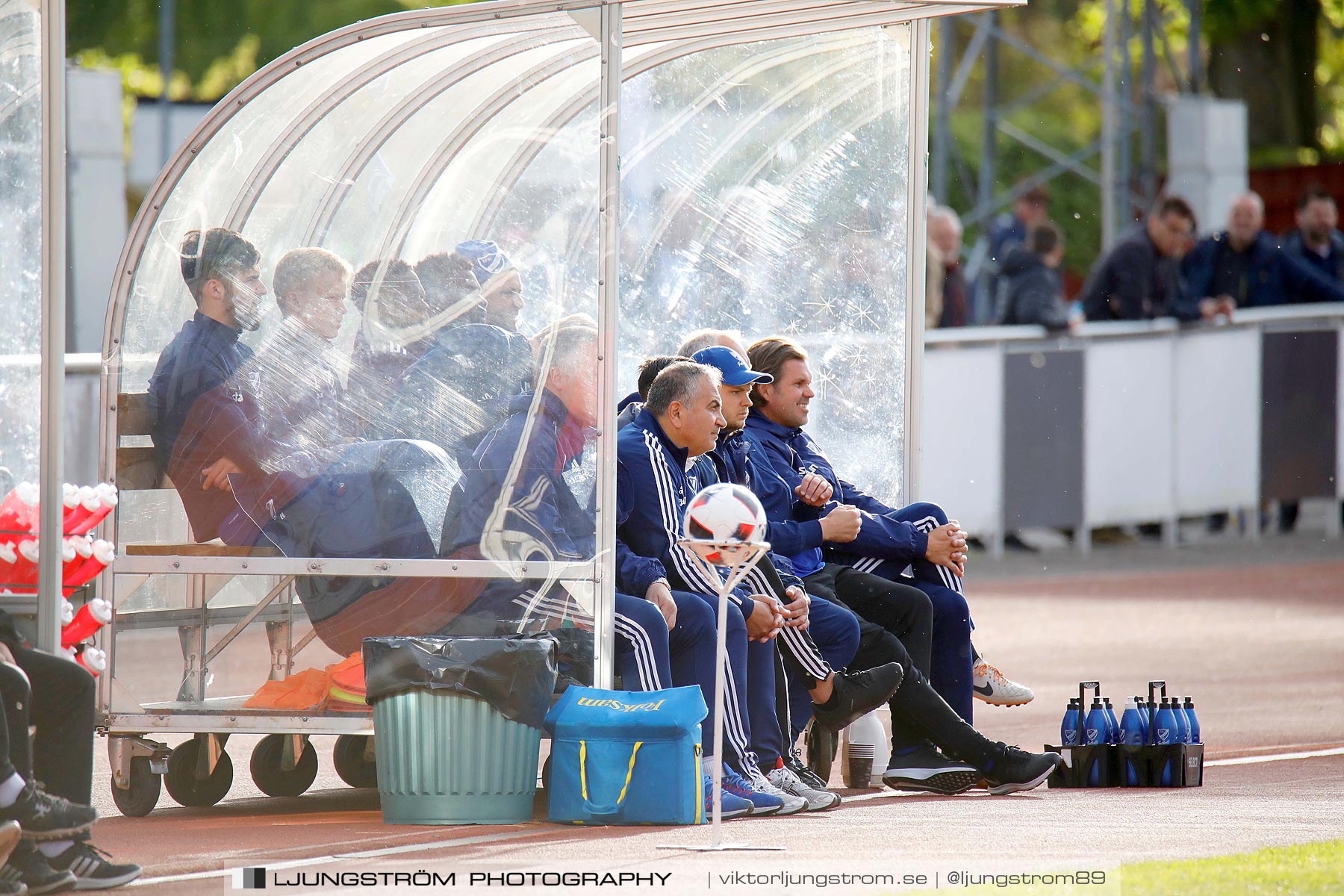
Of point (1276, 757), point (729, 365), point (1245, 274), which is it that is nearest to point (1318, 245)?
point (1245, 274)

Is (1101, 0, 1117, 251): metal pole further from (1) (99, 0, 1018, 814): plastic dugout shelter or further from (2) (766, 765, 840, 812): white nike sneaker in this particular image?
(2) (766, 765, 840, 812): white nike sneaker

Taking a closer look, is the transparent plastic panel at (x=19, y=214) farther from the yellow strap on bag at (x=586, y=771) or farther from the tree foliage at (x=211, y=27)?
the tree foliage at (x=211, y=27)

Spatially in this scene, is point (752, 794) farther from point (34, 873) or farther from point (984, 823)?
point (34, 873)

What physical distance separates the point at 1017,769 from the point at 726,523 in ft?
6.68

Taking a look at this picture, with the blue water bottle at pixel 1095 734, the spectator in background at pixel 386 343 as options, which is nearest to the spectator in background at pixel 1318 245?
the blue water bottle at pixel 1095 734

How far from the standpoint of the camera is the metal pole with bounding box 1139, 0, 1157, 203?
2058cm

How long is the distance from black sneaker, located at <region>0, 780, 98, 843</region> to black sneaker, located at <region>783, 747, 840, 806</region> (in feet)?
9.03

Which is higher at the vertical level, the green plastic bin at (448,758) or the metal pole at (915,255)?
the metal pole at (915,255)

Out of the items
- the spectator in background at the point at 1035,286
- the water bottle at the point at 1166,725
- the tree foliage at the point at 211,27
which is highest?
the tree foliage at the point at 211,27

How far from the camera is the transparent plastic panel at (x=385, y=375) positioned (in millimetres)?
7250

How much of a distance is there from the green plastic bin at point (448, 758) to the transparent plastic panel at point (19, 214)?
4.76 ft

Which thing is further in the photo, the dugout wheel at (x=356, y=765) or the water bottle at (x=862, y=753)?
the water bottle at (x=862, y=753)

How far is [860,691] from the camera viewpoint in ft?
25.6

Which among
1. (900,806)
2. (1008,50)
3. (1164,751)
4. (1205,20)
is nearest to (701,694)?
(900,806)
